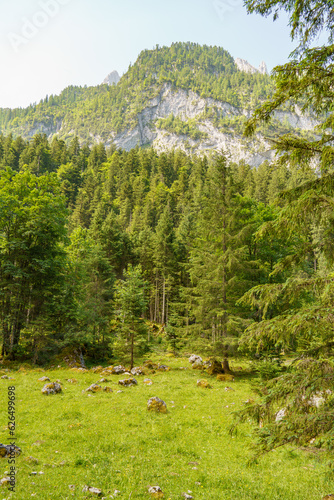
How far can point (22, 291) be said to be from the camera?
22078 mm

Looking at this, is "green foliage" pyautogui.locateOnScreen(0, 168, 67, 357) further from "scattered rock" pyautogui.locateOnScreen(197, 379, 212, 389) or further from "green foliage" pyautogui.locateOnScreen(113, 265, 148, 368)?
"scattered rock" pyautogui.locateOnScreen(197, 379, 212, 389)

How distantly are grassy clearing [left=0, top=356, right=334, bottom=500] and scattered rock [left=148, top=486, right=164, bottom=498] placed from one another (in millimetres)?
202

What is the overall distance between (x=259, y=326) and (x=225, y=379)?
53.2 ft

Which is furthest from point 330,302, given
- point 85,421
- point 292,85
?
point 85,421

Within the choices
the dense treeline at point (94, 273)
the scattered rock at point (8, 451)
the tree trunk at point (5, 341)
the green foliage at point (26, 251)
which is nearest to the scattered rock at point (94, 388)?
the dense treeline at point (94, 273)

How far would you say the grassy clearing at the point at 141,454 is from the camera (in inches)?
269

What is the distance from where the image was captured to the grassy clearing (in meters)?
6.83

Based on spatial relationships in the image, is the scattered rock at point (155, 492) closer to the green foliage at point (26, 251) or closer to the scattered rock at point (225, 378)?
the scattered rock at point (225, 378)

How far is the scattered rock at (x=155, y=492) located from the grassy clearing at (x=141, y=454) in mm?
202

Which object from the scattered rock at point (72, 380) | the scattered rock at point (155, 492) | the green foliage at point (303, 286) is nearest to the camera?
the green foliage at point (303, 286)

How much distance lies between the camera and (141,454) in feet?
28.1

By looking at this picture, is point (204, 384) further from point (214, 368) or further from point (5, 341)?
point (5, 341)

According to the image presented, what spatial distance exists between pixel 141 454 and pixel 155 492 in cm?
217

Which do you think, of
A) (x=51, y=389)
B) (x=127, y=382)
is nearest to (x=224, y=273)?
(x=127, y=382)
